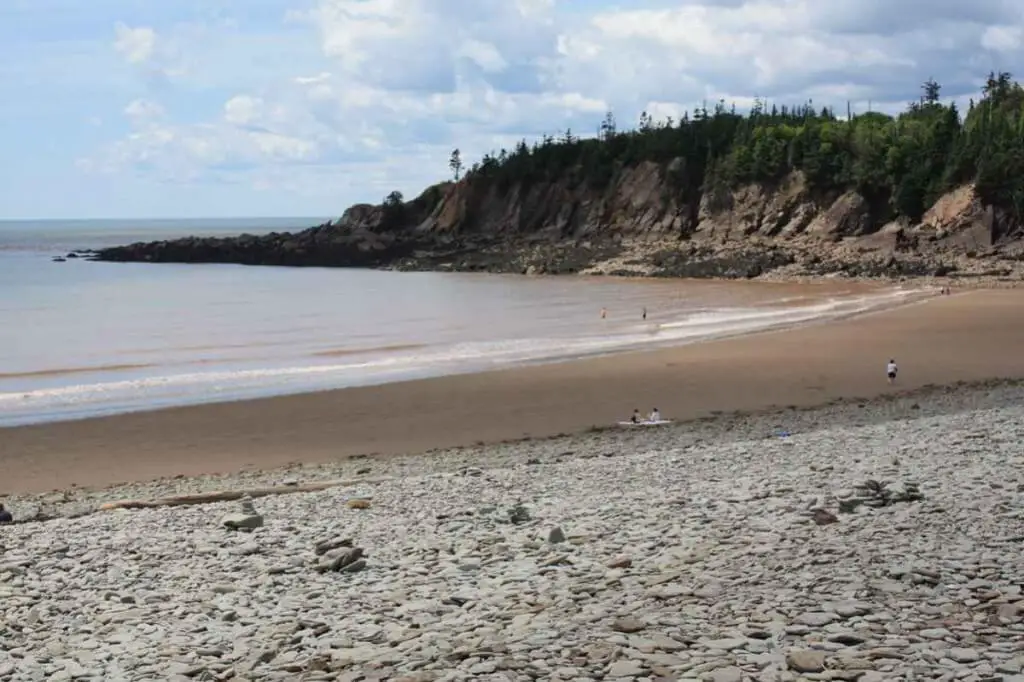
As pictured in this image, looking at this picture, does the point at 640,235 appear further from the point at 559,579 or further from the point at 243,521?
the point at 559,579

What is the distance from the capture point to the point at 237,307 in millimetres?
60375

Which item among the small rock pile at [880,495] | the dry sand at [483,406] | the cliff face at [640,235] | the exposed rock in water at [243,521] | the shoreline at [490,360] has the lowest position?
the dry sand at [483,406]

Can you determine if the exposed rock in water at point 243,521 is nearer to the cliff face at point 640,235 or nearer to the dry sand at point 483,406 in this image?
the dry sand at point 483,406

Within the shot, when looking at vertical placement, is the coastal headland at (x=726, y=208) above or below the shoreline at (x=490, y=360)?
above

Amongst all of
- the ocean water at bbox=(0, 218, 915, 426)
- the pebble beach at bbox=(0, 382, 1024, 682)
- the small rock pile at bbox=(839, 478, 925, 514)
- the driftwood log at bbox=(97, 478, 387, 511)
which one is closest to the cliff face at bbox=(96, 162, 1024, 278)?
the ocean water at bbox=(0, 218, 915, 426)

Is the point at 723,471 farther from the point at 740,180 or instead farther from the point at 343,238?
the point at 343,238

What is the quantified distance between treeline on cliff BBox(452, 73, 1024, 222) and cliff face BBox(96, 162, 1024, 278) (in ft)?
4.62

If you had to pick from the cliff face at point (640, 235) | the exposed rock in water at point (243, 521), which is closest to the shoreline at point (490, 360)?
the exposed rock in water at point (243, 521)

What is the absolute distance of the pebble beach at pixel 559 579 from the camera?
23.8ft

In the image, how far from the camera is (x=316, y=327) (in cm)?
4844

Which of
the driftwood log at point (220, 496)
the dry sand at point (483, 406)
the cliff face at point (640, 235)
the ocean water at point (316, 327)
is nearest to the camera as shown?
the driftwood log at point (220, 496)

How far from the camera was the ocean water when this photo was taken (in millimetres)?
31231

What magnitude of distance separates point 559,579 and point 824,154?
91575mm

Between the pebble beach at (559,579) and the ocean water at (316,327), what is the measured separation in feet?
52.7
